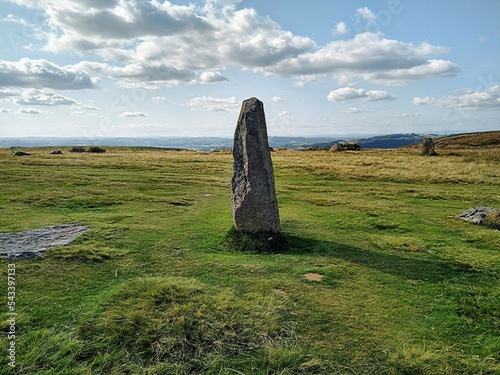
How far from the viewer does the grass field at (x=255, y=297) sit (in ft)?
20.3

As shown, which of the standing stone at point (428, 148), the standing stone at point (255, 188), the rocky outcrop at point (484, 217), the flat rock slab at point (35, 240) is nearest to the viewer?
the flat rock slab at point (35, 240)

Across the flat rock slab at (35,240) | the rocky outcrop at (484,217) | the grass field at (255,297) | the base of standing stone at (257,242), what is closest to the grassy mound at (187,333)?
the grass field at (255,297)

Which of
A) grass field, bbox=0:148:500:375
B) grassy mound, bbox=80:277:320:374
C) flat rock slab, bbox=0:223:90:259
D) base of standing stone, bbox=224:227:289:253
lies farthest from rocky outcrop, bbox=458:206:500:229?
flat rock slab, bbox=0:223:90:259

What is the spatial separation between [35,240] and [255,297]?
8.00m

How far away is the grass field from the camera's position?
6.18 meters

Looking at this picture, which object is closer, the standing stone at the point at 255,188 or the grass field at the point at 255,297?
the grass field at the point at 255,297

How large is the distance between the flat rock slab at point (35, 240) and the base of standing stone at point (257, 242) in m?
5.42

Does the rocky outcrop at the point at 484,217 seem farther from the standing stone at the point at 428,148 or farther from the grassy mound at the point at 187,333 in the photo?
the standing stone at the point at 428,148

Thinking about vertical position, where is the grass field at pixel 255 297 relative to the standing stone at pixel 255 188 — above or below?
below

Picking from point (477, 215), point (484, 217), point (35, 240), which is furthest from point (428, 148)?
point (35, 240)

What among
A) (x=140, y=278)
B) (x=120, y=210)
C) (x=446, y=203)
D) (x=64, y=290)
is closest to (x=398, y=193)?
(x=446, y=203)

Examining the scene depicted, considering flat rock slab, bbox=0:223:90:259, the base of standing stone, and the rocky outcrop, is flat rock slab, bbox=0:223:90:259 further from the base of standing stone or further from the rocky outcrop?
the rocky outcrop

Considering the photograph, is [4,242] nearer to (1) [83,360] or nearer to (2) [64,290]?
(2) [64,290]

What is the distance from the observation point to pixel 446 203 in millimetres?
21281
